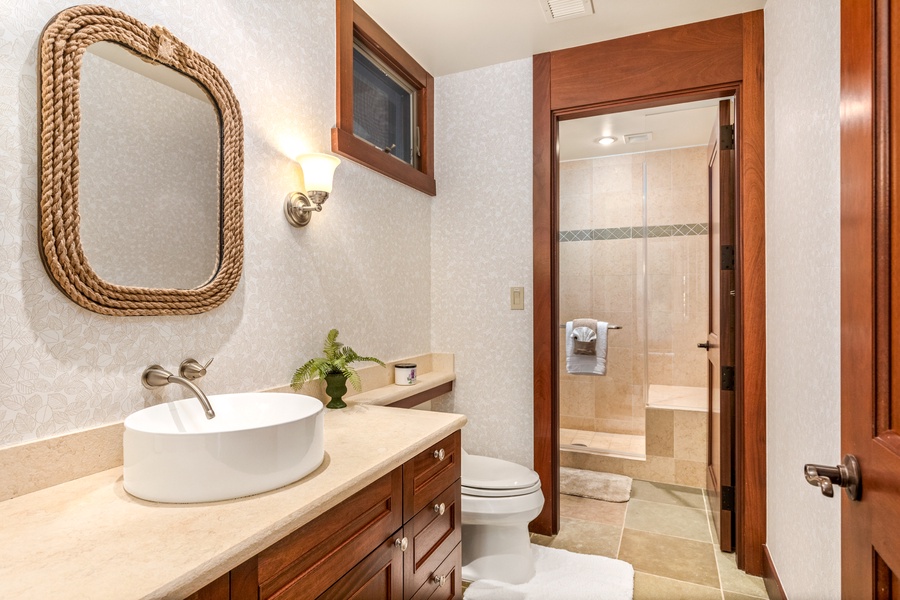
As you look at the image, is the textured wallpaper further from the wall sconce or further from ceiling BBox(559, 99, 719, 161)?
the wall sconce

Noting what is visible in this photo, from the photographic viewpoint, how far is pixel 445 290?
8.25 ft

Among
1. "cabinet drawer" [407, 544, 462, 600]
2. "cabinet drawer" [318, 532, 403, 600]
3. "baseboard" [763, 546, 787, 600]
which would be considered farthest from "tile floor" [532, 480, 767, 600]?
"cabinet drawer" [318, 532, 403, 600]

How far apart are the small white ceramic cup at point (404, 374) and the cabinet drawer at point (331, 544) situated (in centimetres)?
89

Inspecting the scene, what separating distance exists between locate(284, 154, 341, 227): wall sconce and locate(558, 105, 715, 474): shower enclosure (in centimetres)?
228

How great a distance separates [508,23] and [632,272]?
7.21 feet

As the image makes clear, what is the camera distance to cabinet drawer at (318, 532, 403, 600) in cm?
102

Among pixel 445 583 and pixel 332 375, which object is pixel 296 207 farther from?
pixel 445 583

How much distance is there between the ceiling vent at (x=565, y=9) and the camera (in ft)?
6.21

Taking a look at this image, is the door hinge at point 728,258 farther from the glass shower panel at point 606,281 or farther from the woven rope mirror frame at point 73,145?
the woven rope mirror frame at point 73,145

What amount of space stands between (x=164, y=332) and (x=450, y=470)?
0.89 m

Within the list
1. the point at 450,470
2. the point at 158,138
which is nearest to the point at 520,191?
the point at 450,470

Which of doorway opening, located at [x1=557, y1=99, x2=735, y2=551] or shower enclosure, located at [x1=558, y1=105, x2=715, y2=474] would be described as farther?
shower enclosure, located at [x1=558, y1=105, x2=715, y2=474]

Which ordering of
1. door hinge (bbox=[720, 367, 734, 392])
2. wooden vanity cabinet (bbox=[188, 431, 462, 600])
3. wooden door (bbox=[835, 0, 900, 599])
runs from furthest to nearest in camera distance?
door hinge (bbox=[720, 367, 734, 392]) → wooden vanity cabinet (bbox=[188, 431, 462, 600]) → wooden door (bbox=[835, 0, 900, 599])

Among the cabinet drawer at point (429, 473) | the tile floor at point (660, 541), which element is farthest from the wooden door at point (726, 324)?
the cabinet drawer at point (429, 473)
